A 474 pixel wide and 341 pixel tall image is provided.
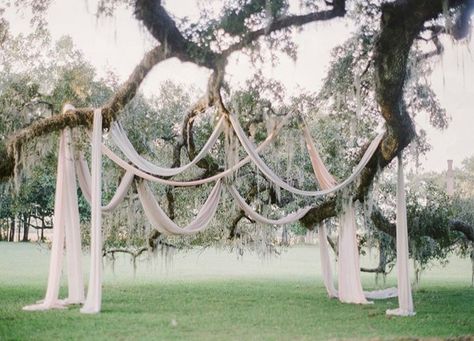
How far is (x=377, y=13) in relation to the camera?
6180mm

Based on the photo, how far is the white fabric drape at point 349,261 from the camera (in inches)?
367

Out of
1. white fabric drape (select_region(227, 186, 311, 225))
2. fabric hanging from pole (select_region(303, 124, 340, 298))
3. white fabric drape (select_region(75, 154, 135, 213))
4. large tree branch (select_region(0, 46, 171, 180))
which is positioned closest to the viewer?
large tree branch (select_region(0, 46, 171, 180))

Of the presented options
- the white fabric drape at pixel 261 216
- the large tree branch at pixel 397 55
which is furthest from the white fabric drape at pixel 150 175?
the large tree branch at pixel 397 55

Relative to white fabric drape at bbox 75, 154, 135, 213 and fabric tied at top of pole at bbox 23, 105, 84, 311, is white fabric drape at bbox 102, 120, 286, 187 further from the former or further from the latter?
fabric tied at top of pole at bbox 23, 105, 84, 311

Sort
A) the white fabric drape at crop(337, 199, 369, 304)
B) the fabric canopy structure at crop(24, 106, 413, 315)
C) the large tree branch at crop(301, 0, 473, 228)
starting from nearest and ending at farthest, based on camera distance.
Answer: the large tree branch at crop(301, 0, 473, 228), the fabric canopy structure at crop(24, 106, 413, 315), the white fabric drape at crop(337, 199, 369, 304)

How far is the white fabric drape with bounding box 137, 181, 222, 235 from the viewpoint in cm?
794

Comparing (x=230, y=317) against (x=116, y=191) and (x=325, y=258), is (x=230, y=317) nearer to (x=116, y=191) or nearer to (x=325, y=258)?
(x=116, y=191)

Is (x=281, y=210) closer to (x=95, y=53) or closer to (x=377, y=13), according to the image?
(x=95, y=53)

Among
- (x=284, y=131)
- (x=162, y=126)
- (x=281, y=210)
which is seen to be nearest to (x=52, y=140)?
(x=162, y=126)

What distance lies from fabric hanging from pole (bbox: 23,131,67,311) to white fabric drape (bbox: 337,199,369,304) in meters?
3.85

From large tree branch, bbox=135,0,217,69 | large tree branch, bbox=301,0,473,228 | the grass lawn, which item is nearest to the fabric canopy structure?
the grass lawn

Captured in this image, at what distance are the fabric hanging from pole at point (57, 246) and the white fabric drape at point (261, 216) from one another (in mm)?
2137

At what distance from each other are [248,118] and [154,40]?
287cm

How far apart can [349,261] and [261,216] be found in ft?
4.82
